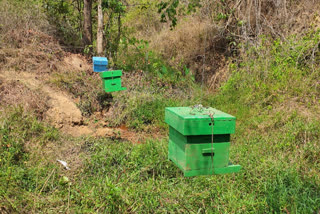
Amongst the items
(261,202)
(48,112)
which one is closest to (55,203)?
(261,202)

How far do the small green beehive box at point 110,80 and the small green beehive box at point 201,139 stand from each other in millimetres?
3430

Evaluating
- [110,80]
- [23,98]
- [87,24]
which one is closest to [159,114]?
[110,80]

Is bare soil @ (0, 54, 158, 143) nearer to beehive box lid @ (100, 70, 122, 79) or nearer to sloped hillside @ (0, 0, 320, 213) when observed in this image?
sloped hillside @ (0, 0, 320, 213)

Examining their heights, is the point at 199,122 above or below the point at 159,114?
above

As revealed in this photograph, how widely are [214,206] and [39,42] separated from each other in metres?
6.64

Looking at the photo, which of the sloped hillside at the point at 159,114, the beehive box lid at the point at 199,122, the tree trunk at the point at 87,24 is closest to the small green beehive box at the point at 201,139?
the beehive box lid at the point at 199,122

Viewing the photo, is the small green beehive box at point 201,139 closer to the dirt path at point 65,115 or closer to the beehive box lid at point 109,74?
the dirt path at point 65,115

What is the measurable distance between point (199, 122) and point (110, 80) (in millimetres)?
3886

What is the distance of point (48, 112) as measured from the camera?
241 inches

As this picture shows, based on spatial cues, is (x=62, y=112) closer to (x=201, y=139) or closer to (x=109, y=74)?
(x=109, y=74)

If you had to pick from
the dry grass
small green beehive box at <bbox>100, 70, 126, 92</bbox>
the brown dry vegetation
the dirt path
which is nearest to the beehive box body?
small green beehive box at <bbox>100, 70, 126, 92</bbox>

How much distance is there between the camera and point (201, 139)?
8.93 ft

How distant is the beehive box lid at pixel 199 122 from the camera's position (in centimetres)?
255

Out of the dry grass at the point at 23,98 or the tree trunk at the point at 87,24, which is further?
the tree trunk at the point at 87,24
